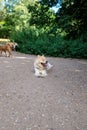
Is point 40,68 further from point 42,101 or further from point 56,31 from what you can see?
point 56,31

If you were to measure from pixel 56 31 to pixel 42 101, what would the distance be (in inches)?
475

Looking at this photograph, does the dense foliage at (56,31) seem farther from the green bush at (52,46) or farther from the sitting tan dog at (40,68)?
the sitting tan dog at (40,68)

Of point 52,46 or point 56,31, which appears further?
point 56,31

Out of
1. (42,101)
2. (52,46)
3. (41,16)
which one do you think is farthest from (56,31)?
(42,101)

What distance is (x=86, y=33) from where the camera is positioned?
16.1 meters

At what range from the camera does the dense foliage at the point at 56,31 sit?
16.2 metres

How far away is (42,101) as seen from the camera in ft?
20.3

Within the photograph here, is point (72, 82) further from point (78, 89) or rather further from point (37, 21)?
point (37, 21)

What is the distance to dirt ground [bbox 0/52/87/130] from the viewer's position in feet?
16.1

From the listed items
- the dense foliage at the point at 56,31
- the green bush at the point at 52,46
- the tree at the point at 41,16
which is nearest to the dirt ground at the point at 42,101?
the green bush at the point at 52,46

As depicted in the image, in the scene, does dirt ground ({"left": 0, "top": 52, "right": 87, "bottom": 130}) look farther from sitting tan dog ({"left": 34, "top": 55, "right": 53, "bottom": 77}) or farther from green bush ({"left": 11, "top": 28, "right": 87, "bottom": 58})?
green bush ({"left": 11, "top": 28, "right": 87, "bottom": 58})

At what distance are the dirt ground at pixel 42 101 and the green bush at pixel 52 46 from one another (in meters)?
6.36

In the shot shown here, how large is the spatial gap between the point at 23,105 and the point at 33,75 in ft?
10.3

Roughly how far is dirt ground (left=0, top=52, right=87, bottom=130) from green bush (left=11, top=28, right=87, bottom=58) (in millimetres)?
6357
